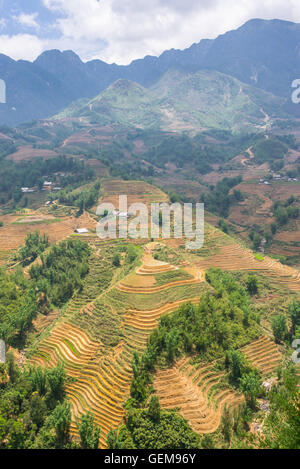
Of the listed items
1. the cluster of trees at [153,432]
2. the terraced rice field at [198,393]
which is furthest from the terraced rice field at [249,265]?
the cluster of trees at [153,432]

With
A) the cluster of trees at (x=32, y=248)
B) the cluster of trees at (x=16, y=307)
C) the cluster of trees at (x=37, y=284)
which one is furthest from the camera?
the cluster of trees at (x=32, y=248)

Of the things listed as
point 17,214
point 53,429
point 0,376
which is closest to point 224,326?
point 53,429

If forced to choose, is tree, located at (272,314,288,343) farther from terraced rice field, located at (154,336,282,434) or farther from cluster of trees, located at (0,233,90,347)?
cluster of trees, located at (0,233,90,347)

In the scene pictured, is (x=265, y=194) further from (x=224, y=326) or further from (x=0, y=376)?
(x=0, y=376)

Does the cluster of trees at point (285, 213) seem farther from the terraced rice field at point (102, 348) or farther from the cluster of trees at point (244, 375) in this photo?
the cluster of trees at point (244, 375)

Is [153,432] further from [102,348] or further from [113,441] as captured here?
[102,348]
